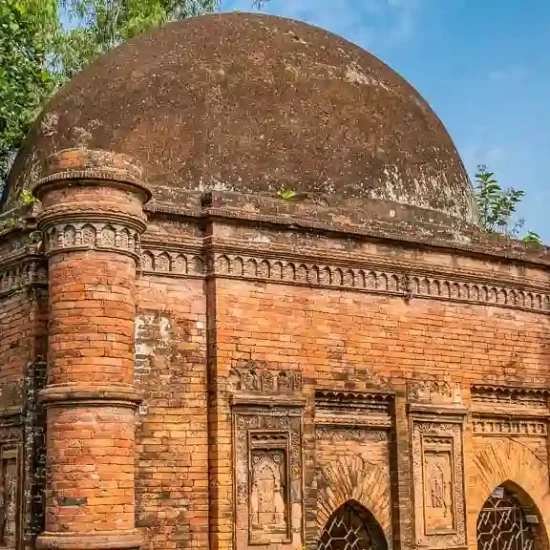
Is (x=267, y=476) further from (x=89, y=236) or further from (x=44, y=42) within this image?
(x=44, y=42)

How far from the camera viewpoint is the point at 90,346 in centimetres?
600

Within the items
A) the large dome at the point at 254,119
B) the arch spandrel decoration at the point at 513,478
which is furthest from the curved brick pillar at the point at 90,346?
the arch spandrel decoration at the point at 513,478

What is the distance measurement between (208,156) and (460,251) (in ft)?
7.63

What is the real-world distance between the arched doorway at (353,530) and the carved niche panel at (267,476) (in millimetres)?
520

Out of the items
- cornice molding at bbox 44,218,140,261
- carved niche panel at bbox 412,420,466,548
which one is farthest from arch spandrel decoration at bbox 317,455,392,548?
cornice molding at bbox 44,218,140,261

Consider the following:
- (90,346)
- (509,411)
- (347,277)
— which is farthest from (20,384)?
(509,411)

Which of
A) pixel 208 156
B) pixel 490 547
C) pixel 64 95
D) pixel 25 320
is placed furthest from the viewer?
pixel 64 95

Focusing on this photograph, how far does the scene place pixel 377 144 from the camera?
8.34 meters

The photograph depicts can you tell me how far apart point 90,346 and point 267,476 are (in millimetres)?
1683

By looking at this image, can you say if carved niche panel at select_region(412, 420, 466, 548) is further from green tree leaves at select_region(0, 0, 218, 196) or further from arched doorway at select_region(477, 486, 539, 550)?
green tree leaves at select_region(0, 0, 218, 196)

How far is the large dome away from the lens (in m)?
7.71

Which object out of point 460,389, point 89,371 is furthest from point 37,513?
point 460,389

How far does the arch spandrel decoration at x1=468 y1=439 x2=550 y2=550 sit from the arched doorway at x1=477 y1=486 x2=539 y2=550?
0.06m

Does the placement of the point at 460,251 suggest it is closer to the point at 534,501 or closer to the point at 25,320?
the point at 534,501
